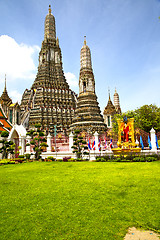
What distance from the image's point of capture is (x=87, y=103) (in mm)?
45781

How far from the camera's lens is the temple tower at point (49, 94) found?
52656 mm

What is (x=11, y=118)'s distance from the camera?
152ft

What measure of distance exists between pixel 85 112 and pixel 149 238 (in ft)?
133

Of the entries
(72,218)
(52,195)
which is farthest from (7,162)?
(72,218)

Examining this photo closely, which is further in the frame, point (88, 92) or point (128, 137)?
point (88, 92)

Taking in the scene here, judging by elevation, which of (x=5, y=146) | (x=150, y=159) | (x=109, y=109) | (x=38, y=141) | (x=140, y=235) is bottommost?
(x=140, y=235)

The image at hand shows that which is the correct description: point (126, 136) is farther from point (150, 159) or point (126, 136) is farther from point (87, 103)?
point (87, 103)

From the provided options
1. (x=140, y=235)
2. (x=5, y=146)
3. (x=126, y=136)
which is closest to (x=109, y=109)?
(x=126, y=136)

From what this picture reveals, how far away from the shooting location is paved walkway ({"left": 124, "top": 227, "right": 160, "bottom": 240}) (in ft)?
13.7

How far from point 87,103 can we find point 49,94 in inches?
630

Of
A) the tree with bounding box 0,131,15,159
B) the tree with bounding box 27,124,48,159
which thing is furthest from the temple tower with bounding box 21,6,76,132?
the tree with bounding box 0,131,15,159

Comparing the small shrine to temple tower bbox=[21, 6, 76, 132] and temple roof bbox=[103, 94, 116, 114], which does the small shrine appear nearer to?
temple tower bbox=[21, 6, 76, 132]

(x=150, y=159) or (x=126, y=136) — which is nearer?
(x=150, y=159)

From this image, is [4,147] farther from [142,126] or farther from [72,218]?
[142,126]
